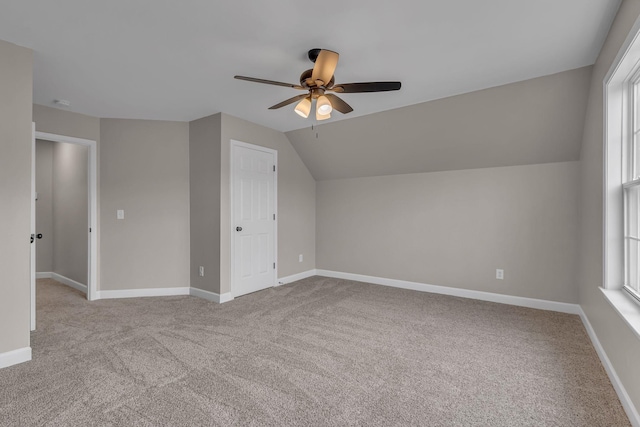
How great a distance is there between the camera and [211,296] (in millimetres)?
3984

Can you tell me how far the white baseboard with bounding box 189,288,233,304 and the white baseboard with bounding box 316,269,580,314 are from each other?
6.44ft

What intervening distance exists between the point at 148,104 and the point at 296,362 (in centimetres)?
322

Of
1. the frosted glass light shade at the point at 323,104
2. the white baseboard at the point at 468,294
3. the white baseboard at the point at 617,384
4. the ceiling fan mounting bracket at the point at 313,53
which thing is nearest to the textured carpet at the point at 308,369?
the white baseboard at the point at 617,384

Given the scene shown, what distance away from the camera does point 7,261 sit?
7.64ft

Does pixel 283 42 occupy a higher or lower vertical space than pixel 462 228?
higher

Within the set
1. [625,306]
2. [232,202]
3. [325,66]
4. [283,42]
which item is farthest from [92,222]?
[625,306]

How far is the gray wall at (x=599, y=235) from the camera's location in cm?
175

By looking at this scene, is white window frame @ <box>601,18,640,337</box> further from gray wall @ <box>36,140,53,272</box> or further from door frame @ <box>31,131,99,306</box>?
gray wall @ <box>36,140,53,272</box>

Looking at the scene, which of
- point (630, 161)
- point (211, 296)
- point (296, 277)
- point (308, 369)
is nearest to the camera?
point (630, 161)

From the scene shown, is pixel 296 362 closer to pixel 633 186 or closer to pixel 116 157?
pixel 633 186

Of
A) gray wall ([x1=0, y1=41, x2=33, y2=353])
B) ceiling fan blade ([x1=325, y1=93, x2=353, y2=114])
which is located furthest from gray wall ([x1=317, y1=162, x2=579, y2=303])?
gray wall ([x1=0, y1=41, x2=33, y2=353])

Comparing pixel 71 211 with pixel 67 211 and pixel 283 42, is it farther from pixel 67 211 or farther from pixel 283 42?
pixel 283 42

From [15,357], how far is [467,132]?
4667mm

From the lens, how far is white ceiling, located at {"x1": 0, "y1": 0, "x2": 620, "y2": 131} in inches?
77.0
